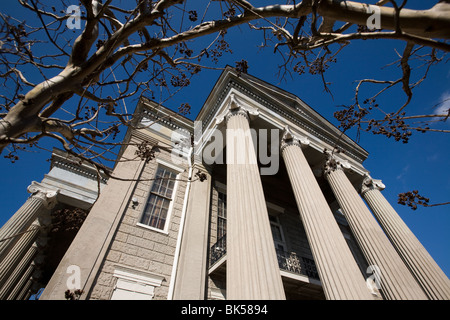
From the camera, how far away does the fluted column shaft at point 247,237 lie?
156 inches

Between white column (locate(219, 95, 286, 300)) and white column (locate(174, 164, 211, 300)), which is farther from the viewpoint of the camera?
white column (locate(174, 164, 211, 300))

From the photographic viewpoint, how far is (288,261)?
8.55 meters

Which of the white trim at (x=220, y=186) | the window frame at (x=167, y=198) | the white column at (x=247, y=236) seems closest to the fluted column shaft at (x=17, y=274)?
the window frame at (x=167, y=198)

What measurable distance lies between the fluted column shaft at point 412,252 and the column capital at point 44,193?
1559cm

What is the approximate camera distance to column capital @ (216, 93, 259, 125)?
27.6 ft

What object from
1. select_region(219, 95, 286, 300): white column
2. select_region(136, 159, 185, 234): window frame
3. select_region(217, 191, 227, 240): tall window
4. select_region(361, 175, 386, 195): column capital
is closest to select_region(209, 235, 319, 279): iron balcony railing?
select_region(217, 191, 227, 240): tall window

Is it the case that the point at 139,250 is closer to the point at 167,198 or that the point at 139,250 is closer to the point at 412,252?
the point at 167,198

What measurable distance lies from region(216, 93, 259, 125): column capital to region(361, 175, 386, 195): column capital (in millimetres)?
7439

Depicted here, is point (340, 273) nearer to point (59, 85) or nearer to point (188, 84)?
point (188, 84)

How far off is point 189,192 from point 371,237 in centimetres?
706

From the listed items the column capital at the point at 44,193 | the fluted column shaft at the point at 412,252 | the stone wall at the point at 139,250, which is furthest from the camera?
the column capital at the point at 44,193

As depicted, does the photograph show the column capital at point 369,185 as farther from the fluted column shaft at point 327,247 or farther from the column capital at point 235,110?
the column capital at point 235,110

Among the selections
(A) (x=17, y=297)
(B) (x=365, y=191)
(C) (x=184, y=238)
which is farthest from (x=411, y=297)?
(A) (x=17, y=297)

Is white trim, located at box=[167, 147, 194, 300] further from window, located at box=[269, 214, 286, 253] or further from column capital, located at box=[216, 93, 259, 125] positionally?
window, located at box=[269, 214, 286, 253]
